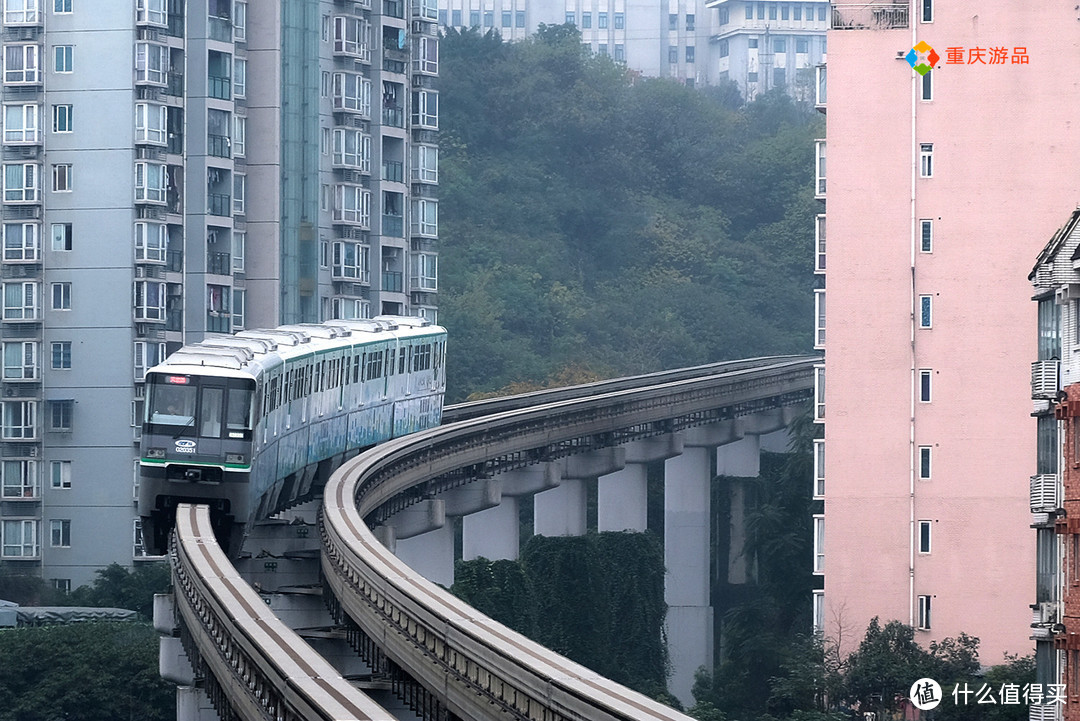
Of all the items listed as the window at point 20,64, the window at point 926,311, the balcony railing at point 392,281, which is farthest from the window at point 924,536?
the balcony railing at point 392,281

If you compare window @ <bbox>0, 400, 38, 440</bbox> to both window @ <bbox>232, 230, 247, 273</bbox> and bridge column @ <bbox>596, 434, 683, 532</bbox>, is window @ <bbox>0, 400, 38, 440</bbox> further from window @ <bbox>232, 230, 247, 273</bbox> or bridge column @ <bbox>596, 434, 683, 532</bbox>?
bridge column @ <bbox>596, 434, 683, 532</bbox>

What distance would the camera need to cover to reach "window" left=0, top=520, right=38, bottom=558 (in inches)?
3332

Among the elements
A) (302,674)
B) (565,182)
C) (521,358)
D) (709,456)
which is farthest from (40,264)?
(565,182)

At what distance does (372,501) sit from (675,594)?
137ft

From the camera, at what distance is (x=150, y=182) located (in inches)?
3413

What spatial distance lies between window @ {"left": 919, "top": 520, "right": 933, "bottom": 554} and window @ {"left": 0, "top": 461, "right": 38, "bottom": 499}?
3495cm

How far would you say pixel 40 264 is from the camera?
85938 millimetres

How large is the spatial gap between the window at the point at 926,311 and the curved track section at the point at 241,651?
91.9 ft

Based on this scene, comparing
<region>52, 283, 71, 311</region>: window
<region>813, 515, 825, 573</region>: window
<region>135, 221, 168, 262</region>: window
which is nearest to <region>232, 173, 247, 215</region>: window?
<region>135, 221, 168, 262</region>: window

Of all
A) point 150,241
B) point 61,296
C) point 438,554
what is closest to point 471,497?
point 438,554

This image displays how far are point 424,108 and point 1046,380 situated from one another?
66.0 m

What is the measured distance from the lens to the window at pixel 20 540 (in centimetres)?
8462

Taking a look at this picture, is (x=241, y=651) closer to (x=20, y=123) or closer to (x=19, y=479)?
(x=19, y=479)

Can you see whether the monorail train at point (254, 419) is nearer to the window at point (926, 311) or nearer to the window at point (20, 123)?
the window at point (926, 311)
